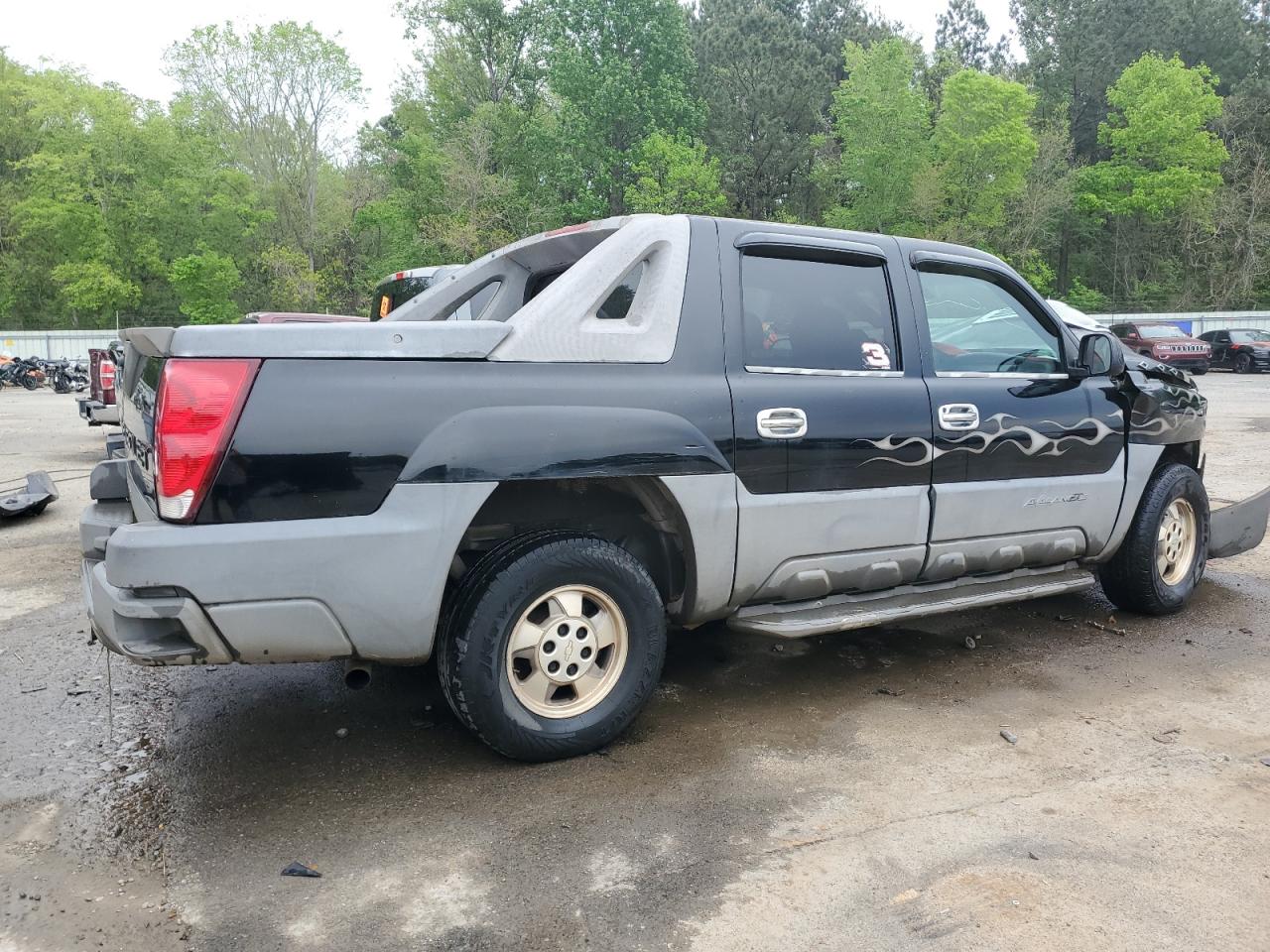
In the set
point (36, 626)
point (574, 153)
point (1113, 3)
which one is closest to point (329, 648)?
point (36, 626)

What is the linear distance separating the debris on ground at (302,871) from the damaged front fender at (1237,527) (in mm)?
5242

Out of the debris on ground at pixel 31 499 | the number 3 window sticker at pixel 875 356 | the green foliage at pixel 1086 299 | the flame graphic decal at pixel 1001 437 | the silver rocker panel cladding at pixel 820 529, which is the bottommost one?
the debris on ground at pixel 31 499

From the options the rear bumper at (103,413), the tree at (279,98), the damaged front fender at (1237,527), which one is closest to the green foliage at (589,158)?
the tree at (279,98)

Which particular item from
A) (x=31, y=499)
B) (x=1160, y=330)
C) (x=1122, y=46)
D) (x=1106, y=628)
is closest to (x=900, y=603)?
(x=1106, y=628)

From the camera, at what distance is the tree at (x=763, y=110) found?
48.7m

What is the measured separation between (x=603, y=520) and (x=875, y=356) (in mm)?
1336

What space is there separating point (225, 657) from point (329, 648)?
301 mm

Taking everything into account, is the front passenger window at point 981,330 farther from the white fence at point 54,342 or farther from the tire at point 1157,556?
the white fence at point 54,342

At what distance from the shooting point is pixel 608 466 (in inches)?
133

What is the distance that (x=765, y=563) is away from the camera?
148 inches

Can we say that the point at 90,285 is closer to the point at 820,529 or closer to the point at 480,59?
the point at 480,59

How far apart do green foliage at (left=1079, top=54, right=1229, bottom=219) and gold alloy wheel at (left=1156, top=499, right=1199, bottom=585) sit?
4794 cm

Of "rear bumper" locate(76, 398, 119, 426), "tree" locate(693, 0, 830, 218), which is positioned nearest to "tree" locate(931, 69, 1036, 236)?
"tree" locate(693, 0, 830, 218)

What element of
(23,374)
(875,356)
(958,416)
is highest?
(875,356)
